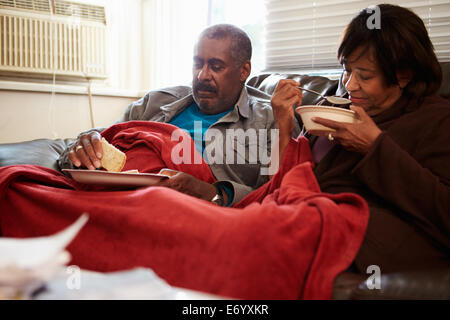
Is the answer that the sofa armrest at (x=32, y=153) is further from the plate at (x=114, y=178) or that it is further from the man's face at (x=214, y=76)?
the man's face at (x=214, y=76)

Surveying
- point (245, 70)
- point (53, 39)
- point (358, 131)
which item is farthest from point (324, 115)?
point (53, 39)

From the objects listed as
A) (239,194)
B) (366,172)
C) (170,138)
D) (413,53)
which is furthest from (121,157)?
(413,53)

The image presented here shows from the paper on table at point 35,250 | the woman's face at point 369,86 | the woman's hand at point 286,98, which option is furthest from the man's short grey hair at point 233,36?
the paper on table at point 35,250

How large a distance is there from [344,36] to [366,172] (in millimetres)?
491

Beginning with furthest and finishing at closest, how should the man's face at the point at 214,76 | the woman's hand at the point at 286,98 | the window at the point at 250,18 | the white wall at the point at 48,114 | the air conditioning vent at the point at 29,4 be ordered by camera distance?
the window at the point at 250,18 → the air conditioning vent at the point at 29,4 → the white wall at the point at 48,114 → the man's face at the point at 214,76 → the woman's hand at the point at 286,98

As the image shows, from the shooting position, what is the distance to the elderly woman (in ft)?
3.25

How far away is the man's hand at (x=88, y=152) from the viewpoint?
1.30m

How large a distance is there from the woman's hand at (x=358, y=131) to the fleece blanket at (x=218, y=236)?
17cm

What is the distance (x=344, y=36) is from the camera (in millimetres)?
1282

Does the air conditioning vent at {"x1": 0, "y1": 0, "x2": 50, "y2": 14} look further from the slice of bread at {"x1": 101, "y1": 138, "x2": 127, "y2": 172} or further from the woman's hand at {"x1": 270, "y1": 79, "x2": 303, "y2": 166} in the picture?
the woman's hand at {"x1": 270, "y1": 79, "x2": 303, "y2": 166}

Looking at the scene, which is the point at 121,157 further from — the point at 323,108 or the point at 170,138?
the point at 323,108

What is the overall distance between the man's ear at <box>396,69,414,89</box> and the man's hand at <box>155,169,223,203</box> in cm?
70

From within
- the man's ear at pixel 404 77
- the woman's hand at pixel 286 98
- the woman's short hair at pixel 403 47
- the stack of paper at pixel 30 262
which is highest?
the woman's short hair at pixel 403 47

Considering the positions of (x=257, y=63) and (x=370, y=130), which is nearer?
(x=370, y=130)
